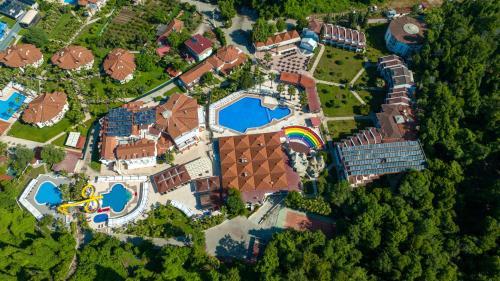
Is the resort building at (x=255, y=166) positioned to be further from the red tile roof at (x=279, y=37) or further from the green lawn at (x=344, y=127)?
the red tile roof at (x=279, y=37)

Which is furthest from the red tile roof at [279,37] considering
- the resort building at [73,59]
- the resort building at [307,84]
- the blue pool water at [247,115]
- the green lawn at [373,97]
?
the resort building at [73,59]

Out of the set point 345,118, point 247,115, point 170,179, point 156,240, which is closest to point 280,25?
point 247,115

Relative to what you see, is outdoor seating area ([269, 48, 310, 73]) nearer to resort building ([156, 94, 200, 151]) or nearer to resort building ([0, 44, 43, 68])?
resort building ([156, 94, 200, 151])

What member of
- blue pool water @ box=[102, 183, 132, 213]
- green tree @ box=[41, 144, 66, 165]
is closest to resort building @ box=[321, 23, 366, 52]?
blue pool water @ box=[102, 183, 132, 213]

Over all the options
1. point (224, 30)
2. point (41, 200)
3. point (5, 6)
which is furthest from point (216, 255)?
point (5, 6)

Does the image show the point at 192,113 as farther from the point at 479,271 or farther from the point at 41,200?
the point at 479,271

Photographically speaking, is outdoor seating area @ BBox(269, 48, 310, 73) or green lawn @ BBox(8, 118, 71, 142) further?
outdoor seating area @ BBox(269, 48, 310, 73)

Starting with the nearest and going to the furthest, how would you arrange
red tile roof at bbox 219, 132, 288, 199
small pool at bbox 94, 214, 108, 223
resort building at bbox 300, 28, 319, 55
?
small pool at bbox 94, 214, 108, 223 < red tile roof at bbox 219, 132, 288, 199 < resort building at bbox 300, 28, 319, 55
